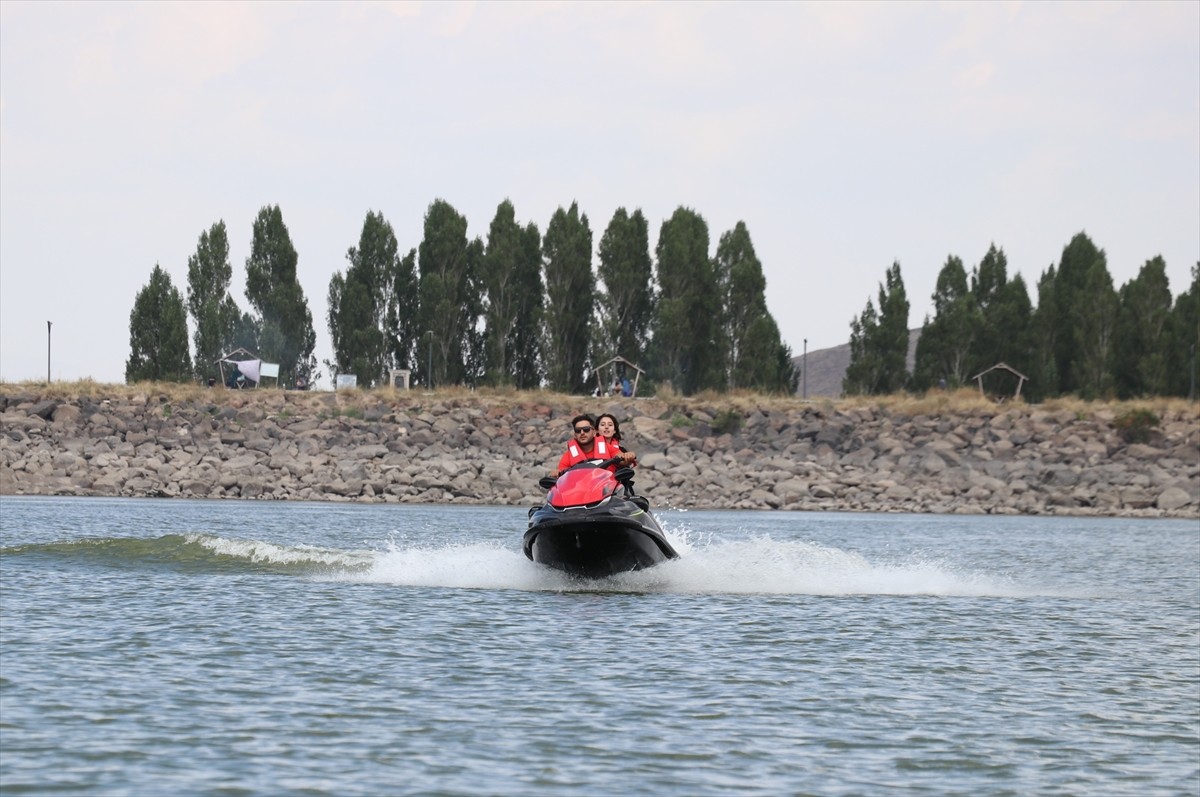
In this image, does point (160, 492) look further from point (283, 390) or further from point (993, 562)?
point (993, 562)

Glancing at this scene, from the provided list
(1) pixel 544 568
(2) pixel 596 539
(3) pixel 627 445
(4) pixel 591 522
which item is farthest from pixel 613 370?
(4) pixel 591 522

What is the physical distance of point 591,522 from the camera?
2125cm

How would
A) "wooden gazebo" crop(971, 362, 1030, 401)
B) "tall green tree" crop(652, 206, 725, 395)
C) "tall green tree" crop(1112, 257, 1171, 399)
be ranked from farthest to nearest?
"tall green tree" crop(1112, 257, 1171, 399) < "wooden gazebo" crop(971, 362, 1030, 401) < "tall green tree" crop(652, 206, 725, 395)

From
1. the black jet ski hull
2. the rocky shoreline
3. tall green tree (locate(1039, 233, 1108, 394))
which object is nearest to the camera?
the black jet ski hull

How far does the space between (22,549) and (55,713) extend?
16.8 m

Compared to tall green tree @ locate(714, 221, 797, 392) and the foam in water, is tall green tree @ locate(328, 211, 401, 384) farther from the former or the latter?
the foam in water

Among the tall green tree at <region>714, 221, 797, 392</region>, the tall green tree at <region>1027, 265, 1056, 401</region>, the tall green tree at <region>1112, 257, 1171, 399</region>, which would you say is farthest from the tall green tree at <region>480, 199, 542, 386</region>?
the tall green tree at <region>1112, 257, 1171, 399</region>

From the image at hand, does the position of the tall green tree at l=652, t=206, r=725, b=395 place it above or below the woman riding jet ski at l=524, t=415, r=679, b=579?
above

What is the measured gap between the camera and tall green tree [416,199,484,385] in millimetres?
79062

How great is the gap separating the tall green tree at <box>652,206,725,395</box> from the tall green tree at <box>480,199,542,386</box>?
233 inches

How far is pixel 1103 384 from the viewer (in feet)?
262

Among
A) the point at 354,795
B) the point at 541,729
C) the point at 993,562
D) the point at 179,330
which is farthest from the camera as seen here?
the point at 179,330

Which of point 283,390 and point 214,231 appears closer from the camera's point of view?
point 283,390

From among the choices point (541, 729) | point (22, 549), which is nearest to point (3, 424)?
point (22, 549)
